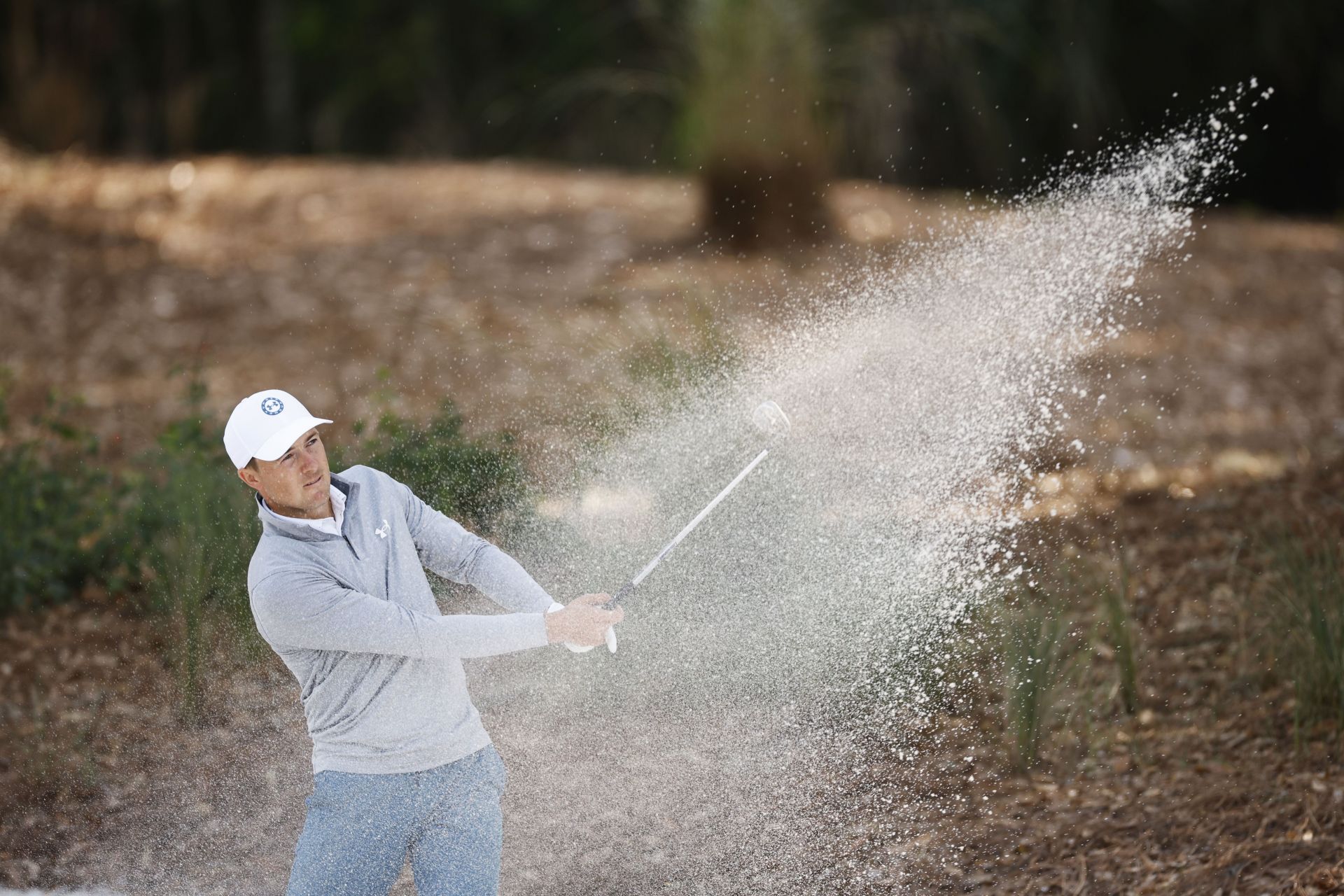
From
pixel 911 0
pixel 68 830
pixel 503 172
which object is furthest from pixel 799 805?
pixel 911 0

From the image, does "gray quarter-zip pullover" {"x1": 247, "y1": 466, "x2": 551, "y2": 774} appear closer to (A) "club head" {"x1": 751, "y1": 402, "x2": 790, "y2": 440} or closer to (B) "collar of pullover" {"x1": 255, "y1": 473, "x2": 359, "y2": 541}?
(B) "collar of pullover" {"x1": 255, "y1": 473, "x2": 359, "y2": 541}

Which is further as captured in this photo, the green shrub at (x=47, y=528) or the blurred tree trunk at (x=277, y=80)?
the blurred tree trunk at (x=277, y=80)

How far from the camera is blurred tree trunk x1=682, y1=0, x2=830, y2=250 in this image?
7.34 m

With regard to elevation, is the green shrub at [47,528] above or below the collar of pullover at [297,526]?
above

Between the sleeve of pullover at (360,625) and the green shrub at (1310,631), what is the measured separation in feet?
7.58

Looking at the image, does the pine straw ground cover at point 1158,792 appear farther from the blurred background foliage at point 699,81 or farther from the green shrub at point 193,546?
the blurred background foliage at point 699,81

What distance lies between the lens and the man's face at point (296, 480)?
2.69m

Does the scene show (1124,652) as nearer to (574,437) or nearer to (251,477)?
(574,437)

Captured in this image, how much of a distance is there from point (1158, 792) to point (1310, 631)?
628 millimetres

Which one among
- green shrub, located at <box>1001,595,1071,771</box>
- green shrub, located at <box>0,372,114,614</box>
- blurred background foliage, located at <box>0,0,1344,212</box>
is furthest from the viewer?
blurred background foliage, located at <box>0,0,1344,212</box>

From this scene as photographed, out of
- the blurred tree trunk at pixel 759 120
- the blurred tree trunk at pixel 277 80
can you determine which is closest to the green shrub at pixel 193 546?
the blurred tree trunk at pixel 759 120

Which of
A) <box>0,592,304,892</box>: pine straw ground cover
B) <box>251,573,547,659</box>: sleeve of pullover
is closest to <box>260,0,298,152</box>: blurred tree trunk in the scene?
<box>0,592,304,892</box>: pine straw ground cover

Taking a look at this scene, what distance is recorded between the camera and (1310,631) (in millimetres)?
3867

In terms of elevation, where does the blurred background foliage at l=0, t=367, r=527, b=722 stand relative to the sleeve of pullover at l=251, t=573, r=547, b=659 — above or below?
above
